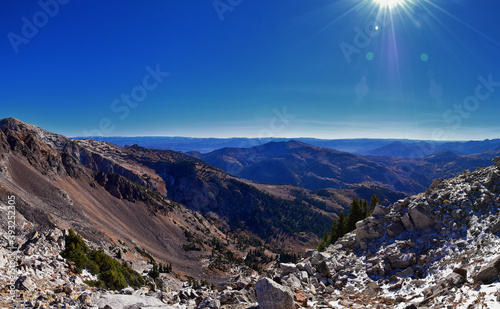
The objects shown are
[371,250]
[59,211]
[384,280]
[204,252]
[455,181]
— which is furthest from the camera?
[204,252]

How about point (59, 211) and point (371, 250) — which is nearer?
point (371, 250)

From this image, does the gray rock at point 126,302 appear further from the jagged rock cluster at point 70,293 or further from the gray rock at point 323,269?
the gray rock at point 323,269

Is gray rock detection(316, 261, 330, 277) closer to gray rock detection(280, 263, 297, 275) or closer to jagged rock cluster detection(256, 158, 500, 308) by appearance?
jagged rock cluster detection(256, 158, 500, 308)

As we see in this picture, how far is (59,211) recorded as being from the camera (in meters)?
83.9

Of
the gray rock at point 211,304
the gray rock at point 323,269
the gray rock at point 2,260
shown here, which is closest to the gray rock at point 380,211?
the gray rock at point 323,269

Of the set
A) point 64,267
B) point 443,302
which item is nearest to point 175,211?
point 64,267

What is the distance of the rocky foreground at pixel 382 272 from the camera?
1425cm

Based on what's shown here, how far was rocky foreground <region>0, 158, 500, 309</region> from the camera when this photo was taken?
14250mm

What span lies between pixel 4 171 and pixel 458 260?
12581 cm

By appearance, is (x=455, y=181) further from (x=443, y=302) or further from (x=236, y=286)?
(x=236, y=286)

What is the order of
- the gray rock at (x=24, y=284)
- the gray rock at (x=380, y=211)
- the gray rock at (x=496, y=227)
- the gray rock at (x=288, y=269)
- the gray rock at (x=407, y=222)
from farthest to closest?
1. the gray rock at (x=380, y=211)
2. the gray rock at (x=407, y=222)
3. the gray rock at (x=288, y=269)
4. the gray rock at (x=496, y=227)
5. the gray rock at (x=24, y=284)

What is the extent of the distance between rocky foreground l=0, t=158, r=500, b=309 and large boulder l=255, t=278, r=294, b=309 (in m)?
0.05

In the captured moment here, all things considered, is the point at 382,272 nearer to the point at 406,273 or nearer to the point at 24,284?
the point at 406,273

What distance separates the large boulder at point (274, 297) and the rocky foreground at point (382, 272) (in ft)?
0.17
